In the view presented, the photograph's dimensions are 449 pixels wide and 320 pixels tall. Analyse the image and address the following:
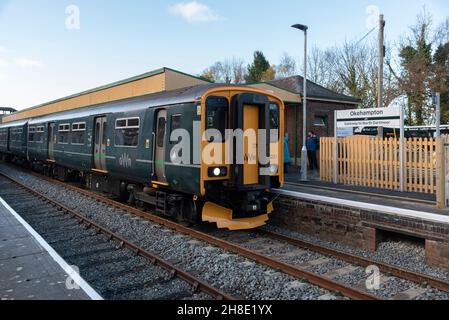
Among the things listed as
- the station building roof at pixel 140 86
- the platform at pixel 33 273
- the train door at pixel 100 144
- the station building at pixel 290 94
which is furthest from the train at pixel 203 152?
the station building at pixel 290 94

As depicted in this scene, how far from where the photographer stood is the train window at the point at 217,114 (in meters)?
7.51

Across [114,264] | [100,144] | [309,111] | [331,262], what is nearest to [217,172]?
[114,264]

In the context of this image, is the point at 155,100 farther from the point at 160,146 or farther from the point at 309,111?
the point at 309,111

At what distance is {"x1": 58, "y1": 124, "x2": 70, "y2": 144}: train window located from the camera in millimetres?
14781

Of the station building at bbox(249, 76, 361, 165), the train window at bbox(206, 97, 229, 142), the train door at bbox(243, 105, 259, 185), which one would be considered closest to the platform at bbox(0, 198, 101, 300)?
the train window at bbox(206, 97, 229, 142)

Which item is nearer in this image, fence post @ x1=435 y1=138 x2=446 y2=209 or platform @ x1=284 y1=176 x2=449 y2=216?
fence post @ x1=435 y1=138 x2=446 y2=209

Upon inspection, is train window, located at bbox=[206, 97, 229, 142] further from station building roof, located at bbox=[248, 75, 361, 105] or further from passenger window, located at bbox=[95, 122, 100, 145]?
station building roof, located at bbox=[248, 75, 361, 105]

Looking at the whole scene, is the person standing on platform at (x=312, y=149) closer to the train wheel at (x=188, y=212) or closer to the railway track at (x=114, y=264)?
the train wheel at (x=188, y=212)

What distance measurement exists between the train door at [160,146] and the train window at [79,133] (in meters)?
5.25

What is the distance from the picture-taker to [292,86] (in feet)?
69.5

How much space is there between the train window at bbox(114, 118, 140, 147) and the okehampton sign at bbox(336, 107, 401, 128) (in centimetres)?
637

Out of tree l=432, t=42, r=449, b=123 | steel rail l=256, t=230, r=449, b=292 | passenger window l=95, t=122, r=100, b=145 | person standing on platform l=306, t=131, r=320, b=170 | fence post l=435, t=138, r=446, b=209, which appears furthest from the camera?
tree l=432, t=42, r=449, b=123
